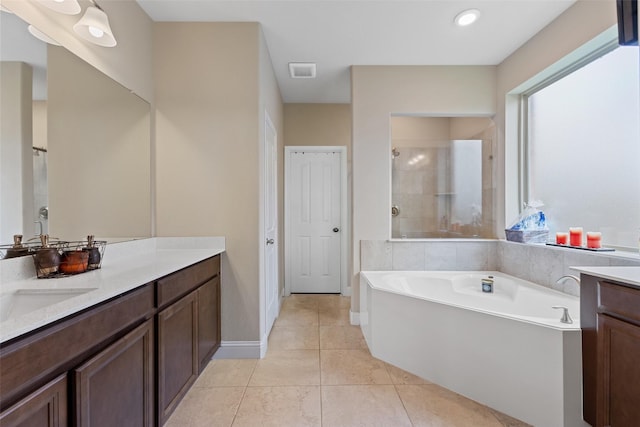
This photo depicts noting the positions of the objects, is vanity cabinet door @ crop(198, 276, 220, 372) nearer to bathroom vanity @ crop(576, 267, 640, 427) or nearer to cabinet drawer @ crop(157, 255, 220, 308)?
cabinet drawer @ crop(157, 255, 220, 308)

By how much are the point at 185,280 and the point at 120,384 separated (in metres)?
0.60

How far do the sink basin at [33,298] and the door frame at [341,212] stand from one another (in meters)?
2.81

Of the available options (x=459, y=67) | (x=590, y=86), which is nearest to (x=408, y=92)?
(x=459, y=67)

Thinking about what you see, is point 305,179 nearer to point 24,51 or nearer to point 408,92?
point 408,92

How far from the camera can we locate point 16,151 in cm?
119

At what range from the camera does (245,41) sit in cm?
219

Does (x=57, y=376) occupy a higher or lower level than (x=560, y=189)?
lower

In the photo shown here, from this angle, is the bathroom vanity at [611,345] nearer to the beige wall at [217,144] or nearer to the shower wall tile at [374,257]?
the shower wall tile at [374,257]

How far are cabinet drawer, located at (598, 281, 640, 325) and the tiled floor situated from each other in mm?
788

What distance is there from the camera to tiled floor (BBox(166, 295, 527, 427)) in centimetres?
156

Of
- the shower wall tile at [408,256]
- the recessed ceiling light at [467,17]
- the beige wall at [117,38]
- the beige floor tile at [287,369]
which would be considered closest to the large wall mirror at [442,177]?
the shower wall tile at [408,256]

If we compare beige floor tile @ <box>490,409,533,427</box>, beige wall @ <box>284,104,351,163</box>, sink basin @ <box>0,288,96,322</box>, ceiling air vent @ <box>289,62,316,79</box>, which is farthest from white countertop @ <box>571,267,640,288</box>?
beige wall @ <box>284,104,351,163</box>

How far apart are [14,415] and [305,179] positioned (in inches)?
133

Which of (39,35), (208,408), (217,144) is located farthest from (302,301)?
(39,35)
